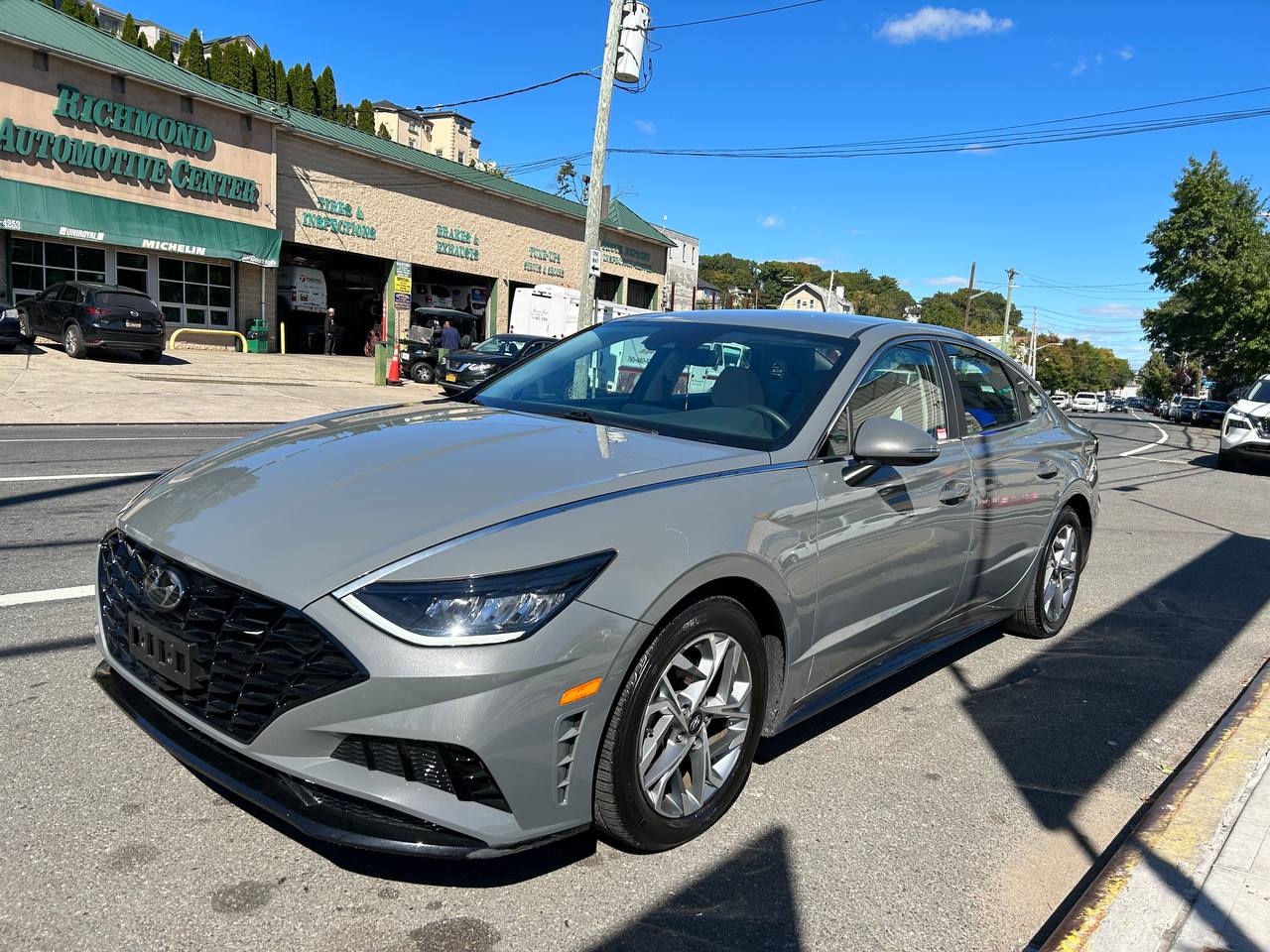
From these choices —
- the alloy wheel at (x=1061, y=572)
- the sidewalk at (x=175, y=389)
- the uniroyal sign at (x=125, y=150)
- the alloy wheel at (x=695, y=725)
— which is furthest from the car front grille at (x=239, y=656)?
the uniroyal sign at (x=125, y=150)

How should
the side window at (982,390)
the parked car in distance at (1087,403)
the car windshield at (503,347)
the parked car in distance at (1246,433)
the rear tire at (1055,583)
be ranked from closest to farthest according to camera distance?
1. the side window at (982,390)
2. the rear tire at (1055,583)
3. the parked car in distance at (1246,433)
4. the car windshield at (503,347)
5. the parked car in distance at (1087,403)

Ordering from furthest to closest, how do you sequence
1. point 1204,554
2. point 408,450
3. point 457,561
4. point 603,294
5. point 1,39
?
point 603,294, point 1,39, point 1204,554, point 408,450, point 457,561

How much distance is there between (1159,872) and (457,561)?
2275 millimetres

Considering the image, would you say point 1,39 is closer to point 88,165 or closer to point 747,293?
point 88,165

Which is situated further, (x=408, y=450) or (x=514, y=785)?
(x=408, y=450)

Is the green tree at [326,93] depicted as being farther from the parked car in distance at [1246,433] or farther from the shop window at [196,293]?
the parked car in distance at [1246,433]

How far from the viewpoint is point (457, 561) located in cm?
218

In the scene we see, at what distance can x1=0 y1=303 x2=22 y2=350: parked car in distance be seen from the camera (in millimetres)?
18672

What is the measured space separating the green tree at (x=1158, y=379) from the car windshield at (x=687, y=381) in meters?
124

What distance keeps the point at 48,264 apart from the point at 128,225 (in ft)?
7.33

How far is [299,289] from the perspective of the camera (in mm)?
30906

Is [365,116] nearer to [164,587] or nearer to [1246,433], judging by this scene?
[1246,433]

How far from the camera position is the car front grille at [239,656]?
6.98 ft

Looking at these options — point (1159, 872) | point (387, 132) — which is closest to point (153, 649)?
point (1159, 872)
